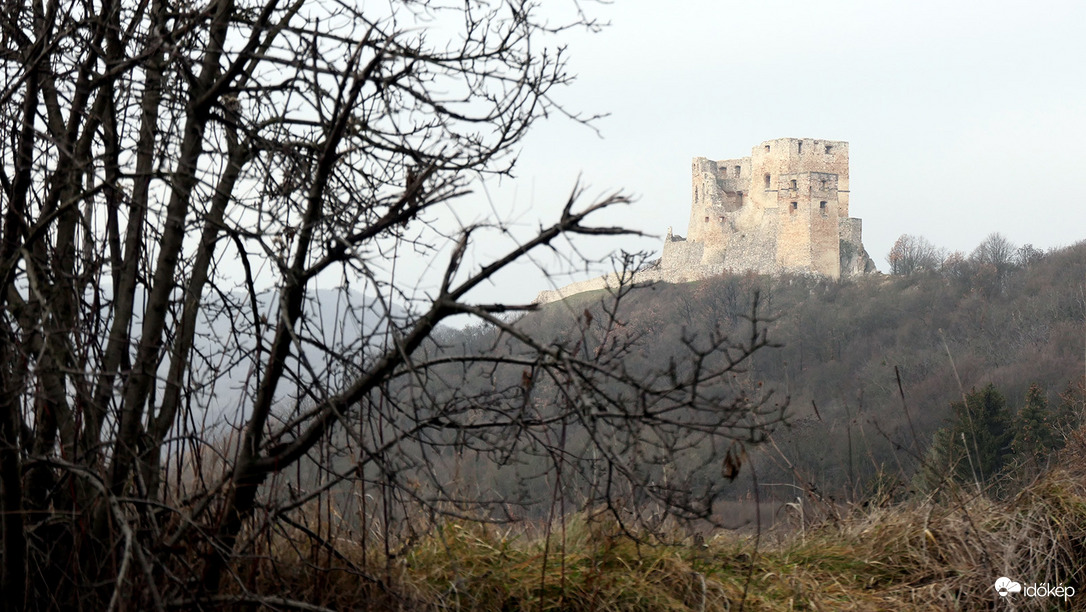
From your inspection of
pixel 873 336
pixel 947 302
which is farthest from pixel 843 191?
pixel 873 336

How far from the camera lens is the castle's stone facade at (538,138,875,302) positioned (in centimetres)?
4369

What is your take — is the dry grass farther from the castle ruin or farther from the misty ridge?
the castle ruin

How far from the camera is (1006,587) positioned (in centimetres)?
346

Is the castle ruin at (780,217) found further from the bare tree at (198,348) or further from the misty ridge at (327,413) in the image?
the bare tree at (198,348)

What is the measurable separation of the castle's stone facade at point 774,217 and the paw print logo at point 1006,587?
39.5 meters

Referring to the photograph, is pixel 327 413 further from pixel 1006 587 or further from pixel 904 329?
pixel 904 329

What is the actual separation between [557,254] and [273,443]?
0.88 metres

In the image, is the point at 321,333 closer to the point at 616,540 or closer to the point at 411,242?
the point at 411,242

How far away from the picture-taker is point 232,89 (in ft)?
7.97

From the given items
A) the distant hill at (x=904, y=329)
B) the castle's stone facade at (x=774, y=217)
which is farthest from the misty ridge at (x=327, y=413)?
the castle's stone facade at (x=774, y=217)

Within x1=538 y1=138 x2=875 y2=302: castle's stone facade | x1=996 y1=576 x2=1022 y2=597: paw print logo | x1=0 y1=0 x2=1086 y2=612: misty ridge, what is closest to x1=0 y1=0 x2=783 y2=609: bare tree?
x1=0 y1=0 x2=1086 y2=612: misty ridge

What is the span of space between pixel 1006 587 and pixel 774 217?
4256 cm

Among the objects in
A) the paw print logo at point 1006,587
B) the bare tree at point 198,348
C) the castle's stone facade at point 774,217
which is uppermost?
the castle's stone facade at point 774,217

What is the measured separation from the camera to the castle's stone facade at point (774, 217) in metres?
43.7
